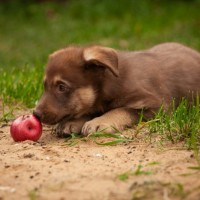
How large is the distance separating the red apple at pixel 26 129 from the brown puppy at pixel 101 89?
108 millimetres

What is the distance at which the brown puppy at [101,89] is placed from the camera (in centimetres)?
605

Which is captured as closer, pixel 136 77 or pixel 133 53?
pixel 136 77

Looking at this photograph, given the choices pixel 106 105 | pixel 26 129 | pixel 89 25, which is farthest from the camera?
pixel 89 25

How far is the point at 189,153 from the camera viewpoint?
16.0ft

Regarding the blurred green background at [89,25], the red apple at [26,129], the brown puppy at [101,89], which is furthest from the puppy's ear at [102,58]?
the blurred green background at [89,25]

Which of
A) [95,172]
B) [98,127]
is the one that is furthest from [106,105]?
[95,172]

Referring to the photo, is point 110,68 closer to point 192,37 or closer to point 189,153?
point 189,153

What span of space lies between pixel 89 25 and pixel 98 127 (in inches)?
465

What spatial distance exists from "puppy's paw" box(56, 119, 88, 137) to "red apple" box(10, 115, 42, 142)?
0.26 meters

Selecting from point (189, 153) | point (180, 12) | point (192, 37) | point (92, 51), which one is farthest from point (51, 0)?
point (189, 153)

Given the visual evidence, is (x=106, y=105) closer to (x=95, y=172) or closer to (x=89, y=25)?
(x=95, y=172)

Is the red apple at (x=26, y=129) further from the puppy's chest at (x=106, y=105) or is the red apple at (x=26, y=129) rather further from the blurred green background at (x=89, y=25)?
the blurred green background at (x=89, y=25)

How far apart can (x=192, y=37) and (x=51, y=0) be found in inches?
362

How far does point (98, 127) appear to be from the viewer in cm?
593
